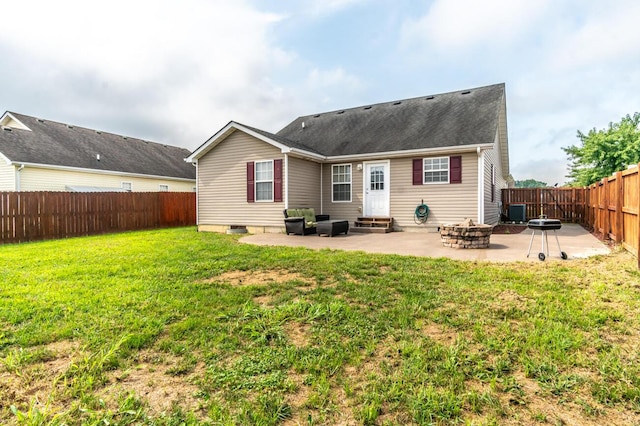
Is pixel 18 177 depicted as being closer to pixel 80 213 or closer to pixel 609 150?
pixel 80 213

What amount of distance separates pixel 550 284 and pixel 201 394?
4410 mm

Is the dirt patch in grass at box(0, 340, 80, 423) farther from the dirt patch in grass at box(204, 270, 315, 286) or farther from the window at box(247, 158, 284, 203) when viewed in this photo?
the window at box(247, 158, 284, 203)

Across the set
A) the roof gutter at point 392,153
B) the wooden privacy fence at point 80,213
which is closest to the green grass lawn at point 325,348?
the roof gutter at point 392,153

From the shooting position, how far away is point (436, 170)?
11.0 meters

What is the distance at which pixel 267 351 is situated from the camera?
8.84 ft

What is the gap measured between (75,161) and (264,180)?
39.9ft

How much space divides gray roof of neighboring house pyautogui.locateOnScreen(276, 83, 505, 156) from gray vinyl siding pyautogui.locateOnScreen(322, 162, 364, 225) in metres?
0.79

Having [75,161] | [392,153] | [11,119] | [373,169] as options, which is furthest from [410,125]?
[11,119]

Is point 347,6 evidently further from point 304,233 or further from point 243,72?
point 304,233

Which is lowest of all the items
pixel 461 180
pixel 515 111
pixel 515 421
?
pixel 515 421

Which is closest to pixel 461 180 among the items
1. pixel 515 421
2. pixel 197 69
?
pixel 515 421

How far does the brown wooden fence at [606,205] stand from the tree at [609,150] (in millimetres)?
7985

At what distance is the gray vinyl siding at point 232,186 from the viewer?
11669 mm

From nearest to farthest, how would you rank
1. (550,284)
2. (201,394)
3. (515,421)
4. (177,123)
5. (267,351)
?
(515,421) → (201,394) → (267,351) → (550,284) → (177,123)
